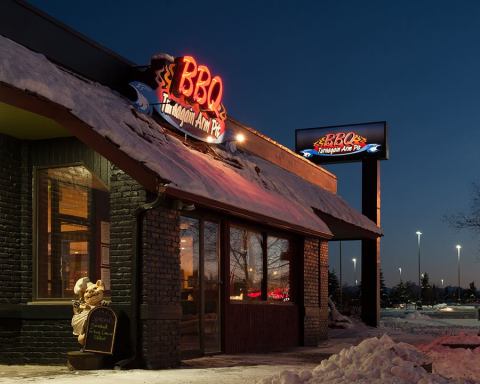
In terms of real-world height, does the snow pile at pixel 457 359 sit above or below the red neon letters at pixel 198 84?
below

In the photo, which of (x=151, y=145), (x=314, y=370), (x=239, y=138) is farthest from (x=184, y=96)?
(x=314, y=370)

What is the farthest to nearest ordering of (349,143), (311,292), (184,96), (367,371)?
(349,143) < (311,292) < (184,96) < (367,371)

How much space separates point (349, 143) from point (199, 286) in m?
15.3

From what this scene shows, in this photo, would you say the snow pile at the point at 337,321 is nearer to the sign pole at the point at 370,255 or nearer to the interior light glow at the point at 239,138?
the sign pole at the point at 370,255

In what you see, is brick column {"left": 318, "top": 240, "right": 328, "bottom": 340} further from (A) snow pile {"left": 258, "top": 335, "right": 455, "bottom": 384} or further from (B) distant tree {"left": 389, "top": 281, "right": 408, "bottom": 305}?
(B) distant tree {"left": 389, "top": 281, "right": 408, "bottom": 305}

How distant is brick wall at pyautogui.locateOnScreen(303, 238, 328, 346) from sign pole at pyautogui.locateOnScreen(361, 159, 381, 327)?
7204 mm

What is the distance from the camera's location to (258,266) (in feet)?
52.3

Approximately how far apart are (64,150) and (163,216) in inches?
75.8

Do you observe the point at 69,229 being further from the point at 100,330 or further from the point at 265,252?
the point at 265,252

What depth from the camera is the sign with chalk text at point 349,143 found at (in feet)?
88.8

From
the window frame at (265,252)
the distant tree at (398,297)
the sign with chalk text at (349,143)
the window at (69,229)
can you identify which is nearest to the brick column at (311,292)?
the window frame at (265,252)

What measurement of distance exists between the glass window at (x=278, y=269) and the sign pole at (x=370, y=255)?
31.5 feet

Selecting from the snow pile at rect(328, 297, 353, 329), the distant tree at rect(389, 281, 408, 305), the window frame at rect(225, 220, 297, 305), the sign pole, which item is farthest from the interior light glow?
the distant tree at rect(389, 281, 408, 305)

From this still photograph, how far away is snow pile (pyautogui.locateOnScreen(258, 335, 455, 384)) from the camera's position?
7.38 m
